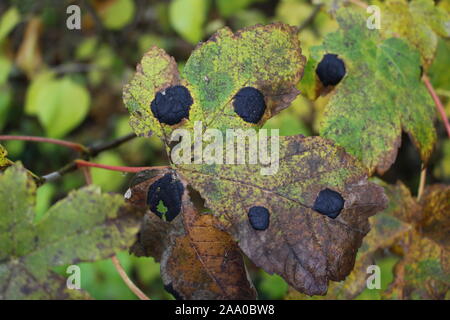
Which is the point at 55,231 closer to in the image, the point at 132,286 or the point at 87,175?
the point at 132,286

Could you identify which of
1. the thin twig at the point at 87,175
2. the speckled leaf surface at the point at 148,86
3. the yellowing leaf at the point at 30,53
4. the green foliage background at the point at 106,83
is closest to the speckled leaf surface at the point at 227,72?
the speckled leaf surface at the point at 148,86

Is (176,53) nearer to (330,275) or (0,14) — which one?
(0,14)

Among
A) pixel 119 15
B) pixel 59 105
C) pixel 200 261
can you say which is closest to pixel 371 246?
pixel 200 261

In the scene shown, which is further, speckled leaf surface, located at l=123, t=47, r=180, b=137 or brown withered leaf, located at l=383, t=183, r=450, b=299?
brown withered leaf, located at l=383, t=183, r=450, b=299

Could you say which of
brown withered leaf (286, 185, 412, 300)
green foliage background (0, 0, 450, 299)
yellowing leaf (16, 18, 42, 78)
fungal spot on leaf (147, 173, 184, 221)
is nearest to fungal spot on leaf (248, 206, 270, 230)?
fungal spot on leaf (147, 173, 184, 221)

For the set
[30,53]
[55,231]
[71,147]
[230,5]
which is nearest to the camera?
[55,231]

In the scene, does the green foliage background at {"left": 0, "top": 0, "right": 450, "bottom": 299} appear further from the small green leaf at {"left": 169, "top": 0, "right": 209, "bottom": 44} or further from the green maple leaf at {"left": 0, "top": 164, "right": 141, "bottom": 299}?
the green maple leaf at {"left": 0, "top": 164, "right": 141, "bottom": 299}
